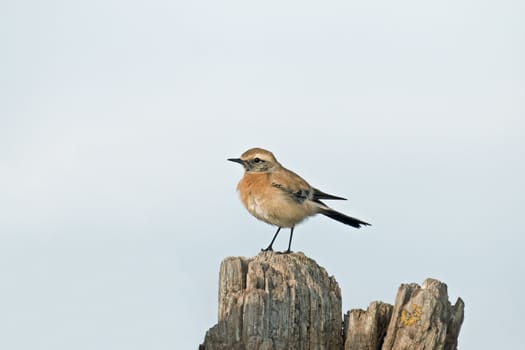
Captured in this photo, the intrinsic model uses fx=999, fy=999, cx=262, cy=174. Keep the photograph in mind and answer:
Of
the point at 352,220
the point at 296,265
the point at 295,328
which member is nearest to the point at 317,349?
the point at 295,328

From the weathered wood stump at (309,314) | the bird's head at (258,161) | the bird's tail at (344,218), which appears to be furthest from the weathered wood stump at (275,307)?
the bird's head at (258,161)

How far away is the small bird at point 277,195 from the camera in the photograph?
14.2 meters

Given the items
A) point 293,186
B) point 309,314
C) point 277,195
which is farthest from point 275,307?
point 293,186

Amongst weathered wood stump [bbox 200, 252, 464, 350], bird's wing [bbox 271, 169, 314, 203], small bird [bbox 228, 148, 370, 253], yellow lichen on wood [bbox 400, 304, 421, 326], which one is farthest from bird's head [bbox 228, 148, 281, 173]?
yellow lichen on wood [bbox 400, 304, 421, 326]

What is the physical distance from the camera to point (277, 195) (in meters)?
14.2

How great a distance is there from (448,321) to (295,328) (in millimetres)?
1621

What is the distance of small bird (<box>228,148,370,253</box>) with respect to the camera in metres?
14.2

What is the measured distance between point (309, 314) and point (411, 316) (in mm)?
1022

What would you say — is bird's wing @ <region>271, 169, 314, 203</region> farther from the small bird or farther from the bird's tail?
the bird's tail

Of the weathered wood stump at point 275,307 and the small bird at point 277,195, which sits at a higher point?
the small bird at point 277,195

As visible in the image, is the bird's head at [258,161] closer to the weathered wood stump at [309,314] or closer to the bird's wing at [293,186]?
the bird's wing at [293,186]

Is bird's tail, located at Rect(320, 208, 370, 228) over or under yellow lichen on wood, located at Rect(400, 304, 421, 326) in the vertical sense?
over

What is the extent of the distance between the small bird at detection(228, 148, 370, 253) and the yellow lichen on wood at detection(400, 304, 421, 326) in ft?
14.9

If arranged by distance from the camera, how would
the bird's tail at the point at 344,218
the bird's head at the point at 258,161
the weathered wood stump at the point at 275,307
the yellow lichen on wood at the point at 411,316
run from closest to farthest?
the weathered wood stump at the point at 275,307 → the yellow lichen on wood at the point at 411,316 → the bird's tail at the point at 344,218 → the bird's head at the point at 258,161
